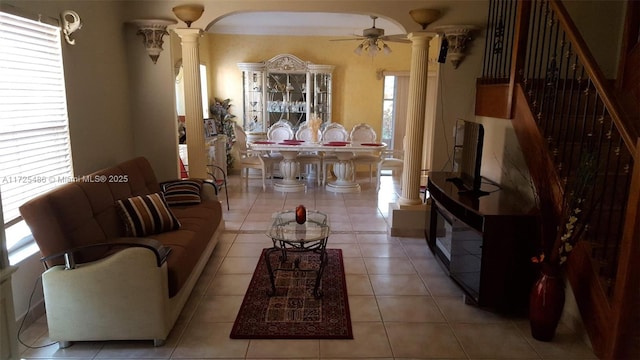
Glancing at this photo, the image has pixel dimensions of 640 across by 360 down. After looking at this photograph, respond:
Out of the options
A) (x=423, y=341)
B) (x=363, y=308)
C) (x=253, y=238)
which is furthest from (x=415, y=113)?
(x=423, y=341)

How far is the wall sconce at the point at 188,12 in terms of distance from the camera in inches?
165

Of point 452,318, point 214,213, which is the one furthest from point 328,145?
point 452,318

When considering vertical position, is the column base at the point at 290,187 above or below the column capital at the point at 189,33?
below

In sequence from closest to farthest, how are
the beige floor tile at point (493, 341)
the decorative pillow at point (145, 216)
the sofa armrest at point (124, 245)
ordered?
1. the sofa armrest at point (124, 245)
2. the beige floor tile at point (493, 341)
3. the decorative pillow at point (145, 216)

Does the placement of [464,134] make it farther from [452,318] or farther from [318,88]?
[318,88]

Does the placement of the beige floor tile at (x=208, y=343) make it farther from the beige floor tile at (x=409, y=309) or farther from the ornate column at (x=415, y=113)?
the ornate column at (x=415, y=113)

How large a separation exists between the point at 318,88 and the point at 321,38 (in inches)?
36.3

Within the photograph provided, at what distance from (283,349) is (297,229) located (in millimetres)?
1092

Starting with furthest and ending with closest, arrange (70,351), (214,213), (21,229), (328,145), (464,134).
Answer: (328,145), (214,213), (464,134), (21,229), (70,351)

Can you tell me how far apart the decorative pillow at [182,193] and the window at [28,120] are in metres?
0.90

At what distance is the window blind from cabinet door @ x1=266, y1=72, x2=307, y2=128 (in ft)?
16.3

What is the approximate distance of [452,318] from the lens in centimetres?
298

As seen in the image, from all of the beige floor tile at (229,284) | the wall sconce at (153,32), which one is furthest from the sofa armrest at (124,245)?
the wall sconce at (153,32)

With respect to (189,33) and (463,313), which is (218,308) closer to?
(463,313)
